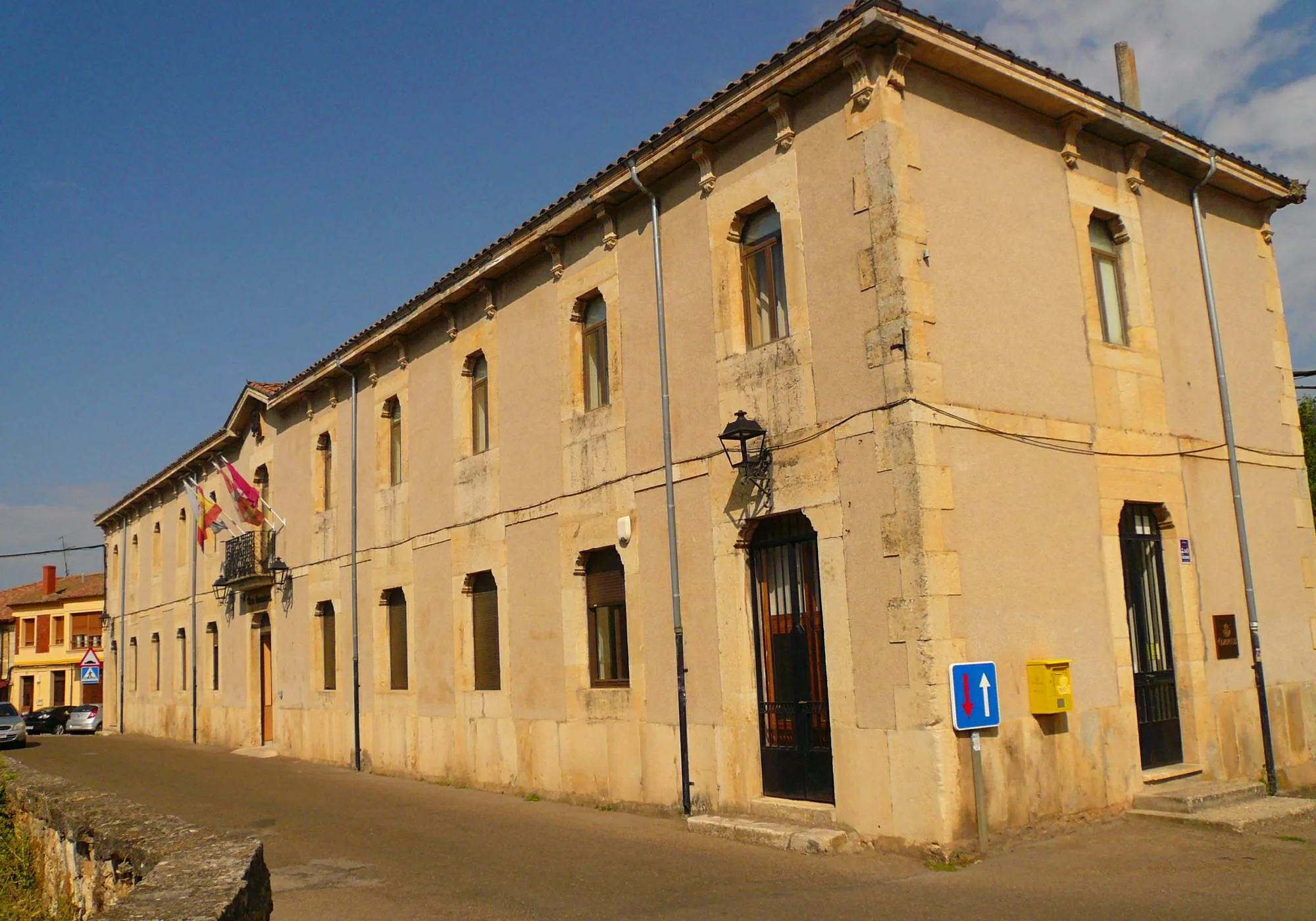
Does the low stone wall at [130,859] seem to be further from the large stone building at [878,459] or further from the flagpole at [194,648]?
the flagpole at [194,648]

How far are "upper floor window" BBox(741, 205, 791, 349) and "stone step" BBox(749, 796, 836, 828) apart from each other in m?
4.41

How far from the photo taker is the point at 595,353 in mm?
14352

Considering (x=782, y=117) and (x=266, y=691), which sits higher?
(x=782, y=117)

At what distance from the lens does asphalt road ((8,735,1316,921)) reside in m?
7.75

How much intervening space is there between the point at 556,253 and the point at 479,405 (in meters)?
3.13

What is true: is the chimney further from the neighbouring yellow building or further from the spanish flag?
the neighbouring yellow building

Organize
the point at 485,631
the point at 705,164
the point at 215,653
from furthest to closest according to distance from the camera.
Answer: the point at 215,653 < the point at 485,631 < the point at 705,164

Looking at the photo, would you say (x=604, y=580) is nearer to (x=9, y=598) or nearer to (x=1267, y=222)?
(x=1267, y=222)

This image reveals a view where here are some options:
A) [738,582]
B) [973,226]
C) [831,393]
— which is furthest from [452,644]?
[973,226]

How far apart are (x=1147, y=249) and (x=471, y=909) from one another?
9.71 meters

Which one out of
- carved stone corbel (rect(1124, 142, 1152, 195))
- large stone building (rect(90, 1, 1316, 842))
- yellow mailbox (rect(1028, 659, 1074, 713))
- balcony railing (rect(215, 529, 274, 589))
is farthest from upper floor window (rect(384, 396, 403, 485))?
yellow mailbox (rect(1028, 659, 1074, 713))

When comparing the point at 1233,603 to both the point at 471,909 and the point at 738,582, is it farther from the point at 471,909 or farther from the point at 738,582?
the point at 471,909

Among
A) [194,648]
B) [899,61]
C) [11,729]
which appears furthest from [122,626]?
[899,61]

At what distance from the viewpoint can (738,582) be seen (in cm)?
1145
